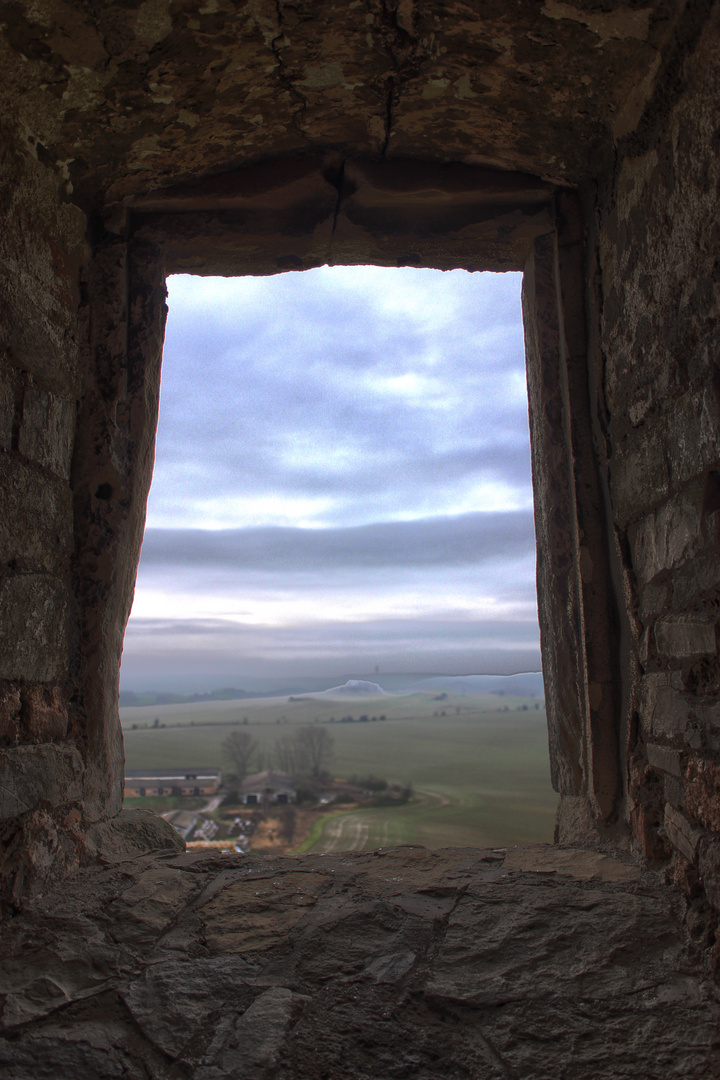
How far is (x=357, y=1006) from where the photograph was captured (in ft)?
3.93

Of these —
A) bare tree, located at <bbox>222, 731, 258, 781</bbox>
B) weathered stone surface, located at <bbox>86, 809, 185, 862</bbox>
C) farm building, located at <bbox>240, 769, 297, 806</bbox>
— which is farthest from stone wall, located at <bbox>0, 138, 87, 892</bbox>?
bare tree, located at <bbox>222, 731, 258, 781</bbox>

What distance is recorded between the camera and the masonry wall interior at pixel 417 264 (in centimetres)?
140

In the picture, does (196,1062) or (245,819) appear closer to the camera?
(196,1062)

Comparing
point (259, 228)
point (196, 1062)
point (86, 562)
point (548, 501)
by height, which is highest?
point (259, 228)

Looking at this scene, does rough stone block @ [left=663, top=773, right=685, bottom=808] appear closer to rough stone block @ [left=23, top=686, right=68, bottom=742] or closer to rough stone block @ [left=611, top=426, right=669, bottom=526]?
rough stone block @ [left=611, top=426, right=669, bottom=526]

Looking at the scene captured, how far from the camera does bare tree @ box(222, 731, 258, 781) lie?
4.28 meters

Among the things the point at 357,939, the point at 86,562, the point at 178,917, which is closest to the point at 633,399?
the point at 357,939

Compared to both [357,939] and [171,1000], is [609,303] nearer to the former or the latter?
[357,939]

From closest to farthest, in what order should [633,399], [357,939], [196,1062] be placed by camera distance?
1. [196,1062]
2. [357,939]
3. [633,399]

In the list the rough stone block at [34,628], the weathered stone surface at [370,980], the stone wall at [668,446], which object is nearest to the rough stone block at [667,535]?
the stone wall at [668,446]

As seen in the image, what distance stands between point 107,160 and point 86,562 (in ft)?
3.61

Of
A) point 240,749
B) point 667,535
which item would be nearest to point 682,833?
point 667,535

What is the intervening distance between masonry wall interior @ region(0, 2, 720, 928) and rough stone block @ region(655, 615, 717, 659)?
10 mm

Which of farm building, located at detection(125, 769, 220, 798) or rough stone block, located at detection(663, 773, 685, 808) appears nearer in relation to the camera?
rough stone block, located at detection(663, 773, 685, 808)
